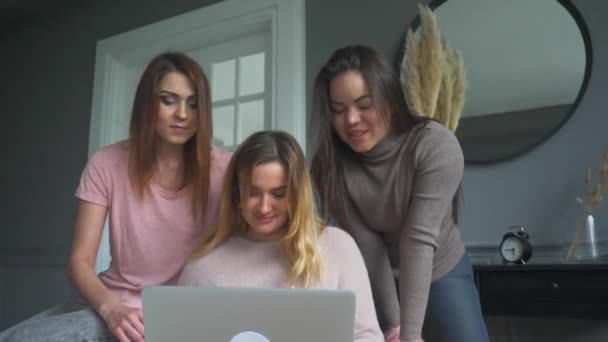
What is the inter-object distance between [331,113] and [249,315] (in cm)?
59

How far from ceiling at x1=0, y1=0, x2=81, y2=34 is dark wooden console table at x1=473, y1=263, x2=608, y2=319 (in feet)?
9.96

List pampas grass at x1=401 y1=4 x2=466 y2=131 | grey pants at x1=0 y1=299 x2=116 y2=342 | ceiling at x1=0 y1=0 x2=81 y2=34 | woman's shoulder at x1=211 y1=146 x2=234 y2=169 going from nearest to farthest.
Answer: grey pants at x1=0 y1=299 x2=116 y2=342 → woman's shoulder at x1=211 y1=146 x2=234 y2=169 → pampas grass at x1=401 y1=4 x2=466 y2=131 → ceiling at x1=0 y1=0 x2=81 y2=34

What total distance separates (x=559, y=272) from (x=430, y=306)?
453mm

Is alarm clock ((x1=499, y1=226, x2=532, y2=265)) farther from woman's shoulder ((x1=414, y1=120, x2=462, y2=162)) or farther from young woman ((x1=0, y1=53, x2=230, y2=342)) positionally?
young woman ((x1=0, y1=53, x2=230, y2=342))

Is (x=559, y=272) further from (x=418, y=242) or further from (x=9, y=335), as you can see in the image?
(x=9, y=335)

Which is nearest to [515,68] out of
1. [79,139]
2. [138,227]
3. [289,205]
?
[289,205]

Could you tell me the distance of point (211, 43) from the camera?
2.78 metres

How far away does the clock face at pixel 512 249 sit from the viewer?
1596 mm

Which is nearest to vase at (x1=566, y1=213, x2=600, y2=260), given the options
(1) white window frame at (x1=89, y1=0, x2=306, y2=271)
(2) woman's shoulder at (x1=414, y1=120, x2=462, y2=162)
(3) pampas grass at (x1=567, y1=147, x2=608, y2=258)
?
(3) pampas grass at (x1=567, y1=147, x2=608, y2=258)

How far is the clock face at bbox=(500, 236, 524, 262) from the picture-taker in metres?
1.60

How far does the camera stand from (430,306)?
119 centimetres

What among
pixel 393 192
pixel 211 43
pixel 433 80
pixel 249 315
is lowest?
pixel 249 315

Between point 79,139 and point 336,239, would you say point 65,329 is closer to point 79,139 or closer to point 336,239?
point 336,239

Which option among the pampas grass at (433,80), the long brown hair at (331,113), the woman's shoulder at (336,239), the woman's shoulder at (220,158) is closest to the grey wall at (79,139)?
the pampas grass at (433,80)
